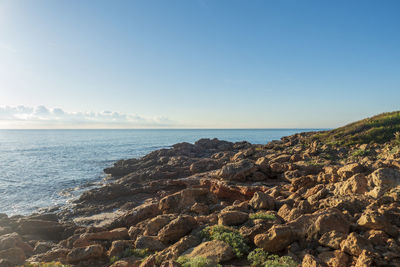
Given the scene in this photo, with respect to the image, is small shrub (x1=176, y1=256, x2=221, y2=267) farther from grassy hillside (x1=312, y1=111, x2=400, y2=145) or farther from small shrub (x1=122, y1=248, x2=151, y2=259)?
grassy hillside (x1=312, y1=111, x2=400, y2=145)

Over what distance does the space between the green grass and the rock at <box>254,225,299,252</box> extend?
0.67 feet

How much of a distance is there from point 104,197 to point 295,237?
19.9 meters

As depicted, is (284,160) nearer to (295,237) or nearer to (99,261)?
(295,237)

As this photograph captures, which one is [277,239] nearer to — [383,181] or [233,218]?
[233,218]

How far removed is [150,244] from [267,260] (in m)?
4.37

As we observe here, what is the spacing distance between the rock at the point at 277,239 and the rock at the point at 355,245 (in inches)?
54.2

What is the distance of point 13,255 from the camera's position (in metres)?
9.80

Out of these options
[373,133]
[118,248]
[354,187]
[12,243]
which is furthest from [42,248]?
[373,133]

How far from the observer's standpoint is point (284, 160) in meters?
20.1

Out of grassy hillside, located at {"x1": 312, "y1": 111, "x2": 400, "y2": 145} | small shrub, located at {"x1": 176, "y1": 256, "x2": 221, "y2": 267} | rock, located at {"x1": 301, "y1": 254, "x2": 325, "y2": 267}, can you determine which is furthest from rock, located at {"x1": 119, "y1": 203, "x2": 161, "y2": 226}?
grassy hillside, located at {"x1": 312, "y1": 111, "x2": 400, "y2": 145}

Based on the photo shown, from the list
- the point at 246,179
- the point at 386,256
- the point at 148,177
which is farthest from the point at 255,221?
the point at 148,177

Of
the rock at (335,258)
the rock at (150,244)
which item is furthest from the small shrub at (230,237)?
the rock at (335,258)

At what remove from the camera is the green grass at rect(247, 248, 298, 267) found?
6.01 metres

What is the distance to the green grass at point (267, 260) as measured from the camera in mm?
6012
